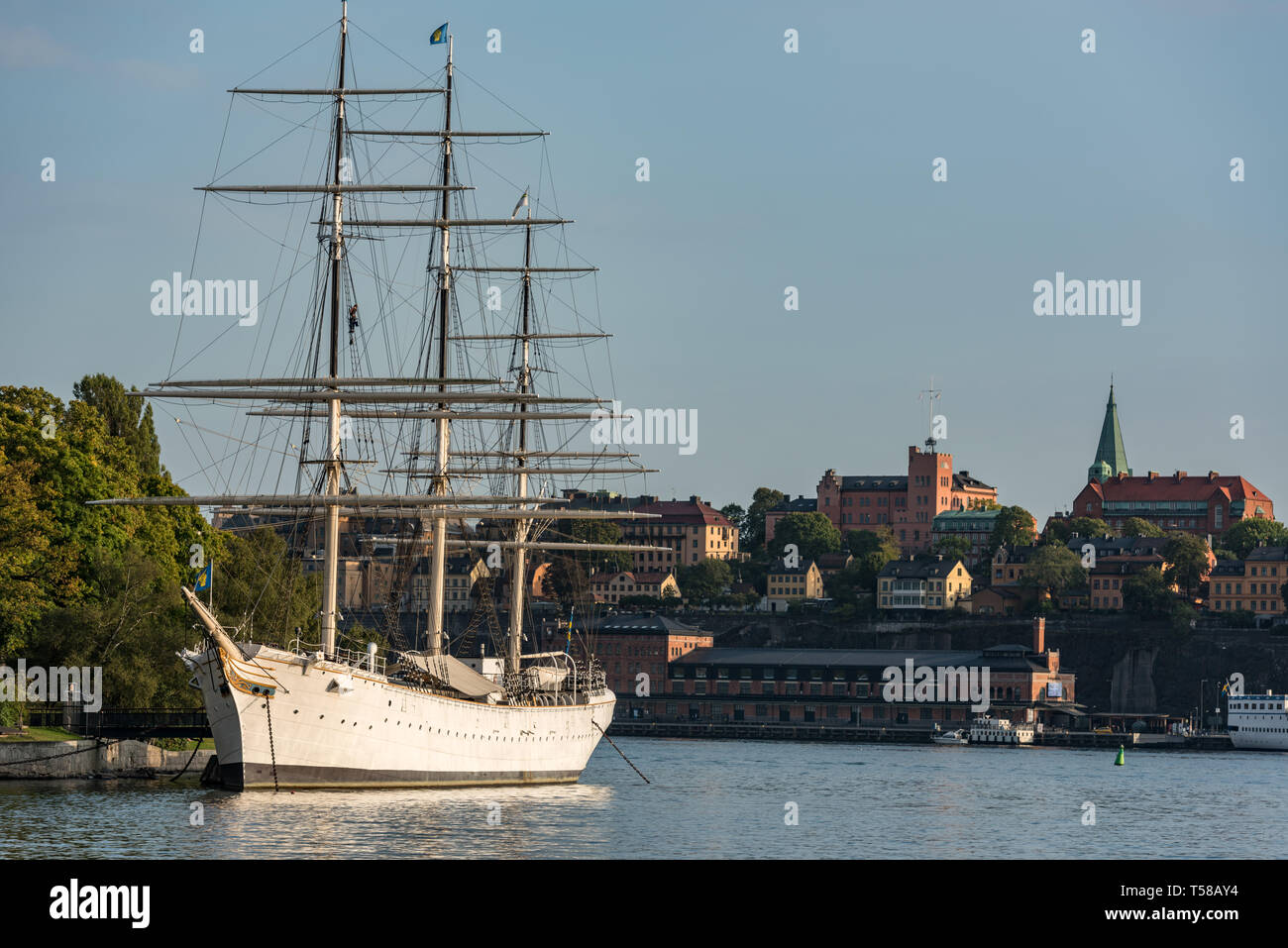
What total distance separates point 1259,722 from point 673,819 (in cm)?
10573

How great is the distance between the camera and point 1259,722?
14662 cm

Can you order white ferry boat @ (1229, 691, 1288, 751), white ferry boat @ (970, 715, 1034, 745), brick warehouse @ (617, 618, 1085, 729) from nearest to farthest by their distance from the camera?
white ferry boat @ (1229, 691, 1288, 751)
white ferry boat @ (970, 715, 1034, 745)
brick warehouse @ (617, 618, 1085, 729)

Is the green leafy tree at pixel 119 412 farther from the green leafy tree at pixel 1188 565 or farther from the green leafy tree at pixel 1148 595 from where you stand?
the green leafy tree at pixel 1188 565

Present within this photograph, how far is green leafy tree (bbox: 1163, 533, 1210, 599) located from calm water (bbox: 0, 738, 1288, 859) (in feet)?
343

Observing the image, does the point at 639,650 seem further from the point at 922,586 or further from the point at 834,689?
the point at 922,586

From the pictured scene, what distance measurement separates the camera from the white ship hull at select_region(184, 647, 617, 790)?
51.0 meters

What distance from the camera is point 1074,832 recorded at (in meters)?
55.4

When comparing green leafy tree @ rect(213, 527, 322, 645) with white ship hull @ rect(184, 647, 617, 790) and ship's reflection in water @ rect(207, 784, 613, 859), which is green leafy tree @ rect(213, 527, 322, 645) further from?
ship's reflection in water @ rect(207, 784, 613, 859)

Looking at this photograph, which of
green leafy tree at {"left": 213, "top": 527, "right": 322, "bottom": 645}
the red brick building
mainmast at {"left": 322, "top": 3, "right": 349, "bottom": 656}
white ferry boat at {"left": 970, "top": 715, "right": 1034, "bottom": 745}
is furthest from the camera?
the red brick building

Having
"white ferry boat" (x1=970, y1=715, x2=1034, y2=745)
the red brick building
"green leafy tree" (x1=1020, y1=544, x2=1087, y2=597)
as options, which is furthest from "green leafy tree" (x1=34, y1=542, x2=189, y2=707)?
"green leafy tree" (x1=1020, y1=544, x2=1087, y2=597)

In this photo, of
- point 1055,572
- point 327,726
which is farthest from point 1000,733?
point 327,726
